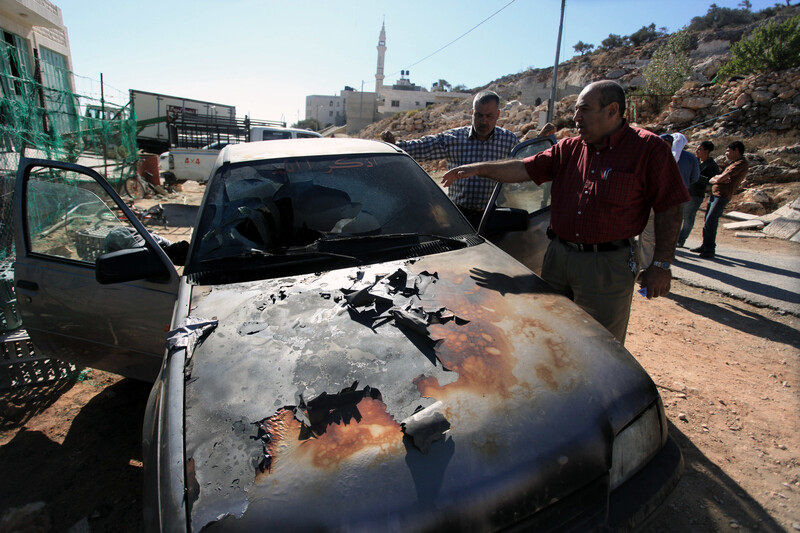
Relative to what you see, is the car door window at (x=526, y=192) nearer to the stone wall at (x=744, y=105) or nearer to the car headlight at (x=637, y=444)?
the car headlight at (x=637, y=444)

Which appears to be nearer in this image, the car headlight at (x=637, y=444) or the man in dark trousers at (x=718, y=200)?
the car headlight at (x=637, y=444)

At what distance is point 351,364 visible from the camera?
1534 millimetres

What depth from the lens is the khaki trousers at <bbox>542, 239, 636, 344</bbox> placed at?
2574 mm

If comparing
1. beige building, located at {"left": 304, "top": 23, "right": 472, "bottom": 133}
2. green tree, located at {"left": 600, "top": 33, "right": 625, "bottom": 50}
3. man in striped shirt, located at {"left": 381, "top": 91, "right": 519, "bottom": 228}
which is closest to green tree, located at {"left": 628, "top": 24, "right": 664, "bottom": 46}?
green tree, located at {"left": 600, "top": 33, "right": 625, "bottom": 50}

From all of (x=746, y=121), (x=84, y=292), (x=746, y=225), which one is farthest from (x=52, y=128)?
(x=746, y=121)

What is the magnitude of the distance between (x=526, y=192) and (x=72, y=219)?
339cm

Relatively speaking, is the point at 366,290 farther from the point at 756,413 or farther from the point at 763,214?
the point at 763,214

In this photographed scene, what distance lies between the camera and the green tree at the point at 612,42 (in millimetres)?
46938

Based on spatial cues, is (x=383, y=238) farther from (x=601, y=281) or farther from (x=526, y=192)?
(x=526, y=192)

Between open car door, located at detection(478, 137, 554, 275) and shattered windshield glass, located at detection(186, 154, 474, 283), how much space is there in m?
0.30

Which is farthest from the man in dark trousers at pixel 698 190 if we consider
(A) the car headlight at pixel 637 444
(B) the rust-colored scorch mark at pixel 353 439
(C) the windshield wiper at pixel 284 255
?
(B) the rust-colored scorch mark at pixel 353 439

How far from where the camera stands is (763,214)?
9.96 meters

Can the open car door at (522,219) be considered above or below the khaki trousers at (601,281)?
above

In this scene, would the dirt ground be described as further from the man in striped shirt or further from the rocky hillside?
the rocky hillside
